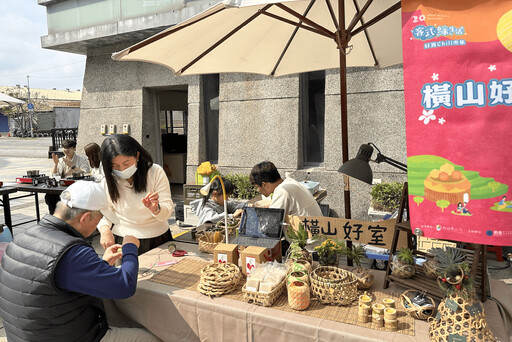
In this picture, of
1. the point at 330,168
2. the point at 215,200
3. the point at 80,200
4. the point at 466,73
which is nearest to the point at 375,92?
the point at 330,168

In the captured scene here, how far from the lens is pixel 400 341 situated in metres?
1.66

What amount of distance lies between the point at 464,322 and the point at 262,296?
40.0 inches

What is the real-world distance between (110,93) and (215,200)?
6.11 metres

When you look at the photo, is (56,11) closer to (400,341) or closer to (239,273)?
(239,273)

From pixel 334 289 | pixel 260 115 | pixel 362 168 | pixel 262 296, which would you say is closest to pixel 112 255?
pixel 262 296

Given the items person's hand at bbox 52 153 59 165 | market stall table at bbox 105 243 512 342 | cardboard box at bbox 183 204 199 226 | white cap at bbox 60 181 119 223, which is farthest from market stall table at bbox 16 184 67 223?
white cap at bbox 60 181 119 223

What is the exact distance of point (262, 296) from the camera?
2.00 metres

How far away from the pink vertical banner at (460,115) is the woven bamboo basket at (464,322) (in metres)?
0.30

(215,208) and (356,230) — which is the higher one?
(356,230)

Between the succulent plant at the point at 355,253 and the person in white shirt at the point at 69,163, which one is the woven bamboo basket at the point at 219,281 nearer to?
the succulent plant at the point at 355,253

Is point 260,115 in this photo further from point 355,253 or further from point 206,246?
point 355,253

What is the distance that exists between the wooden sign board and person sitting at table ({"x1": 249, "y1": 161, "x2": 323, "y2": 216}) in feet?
2.01

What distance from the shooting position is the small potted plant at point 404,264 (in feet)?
7.01

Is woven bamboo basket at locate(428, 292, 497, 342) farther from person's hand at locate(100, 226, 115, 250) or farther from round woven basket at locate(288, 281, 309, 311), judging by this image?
person's hand at locate(100, 226, 115, 250)
